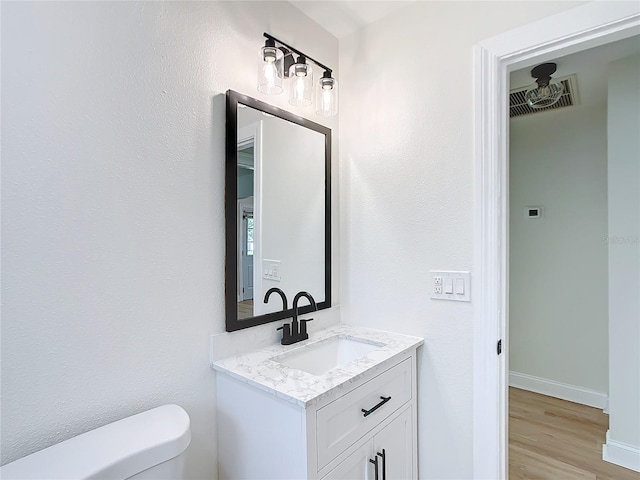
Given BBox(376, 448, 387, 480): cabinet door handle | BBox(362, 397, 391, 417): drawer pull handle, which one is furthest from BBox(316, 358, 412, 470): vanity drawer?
BBox(376, 448, 387, 480): cabinet door handle

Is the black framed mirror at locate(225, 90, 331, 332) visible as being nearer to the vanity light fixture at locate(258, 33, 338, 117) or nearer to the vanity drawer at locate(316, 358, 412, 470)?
the vanity light fixture at locate(258, 33, 338, 117)

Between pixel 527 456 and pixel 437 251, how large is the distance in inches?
61.9

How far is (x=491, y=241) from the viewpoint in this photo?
139 cm

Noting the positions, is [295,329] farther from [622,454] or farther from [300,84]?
[622,454]

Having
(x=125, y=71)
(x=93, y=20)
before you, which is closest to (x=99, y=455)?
(x=125, y=71)

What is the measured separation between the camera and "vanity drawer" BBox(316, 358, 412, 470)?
3.51 feet

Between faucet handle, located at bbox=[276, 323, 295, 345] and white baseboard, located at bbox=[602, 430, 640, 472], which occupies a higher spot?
faucet handle, located at bbox=[276, 323, 295, 345]

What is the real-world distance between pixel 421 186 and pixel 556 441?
2019 mm

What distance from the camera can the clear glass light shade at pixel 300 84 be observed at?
1.50 meters

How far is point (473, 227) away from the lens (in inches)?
56.8

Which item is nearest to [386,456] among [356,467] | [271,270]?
[356,467]

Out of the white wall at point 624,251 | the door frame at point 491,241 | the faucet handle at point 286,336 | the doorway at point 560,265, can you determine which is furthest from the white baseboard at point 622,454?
the faucet handle at point 286,336

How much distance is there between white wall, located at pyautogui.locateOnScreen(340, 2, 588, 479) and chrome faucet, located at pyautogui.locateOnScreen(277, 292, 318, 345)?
351mm

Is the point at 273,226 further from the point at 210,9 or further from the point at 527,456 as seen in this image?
the point at 527,456
